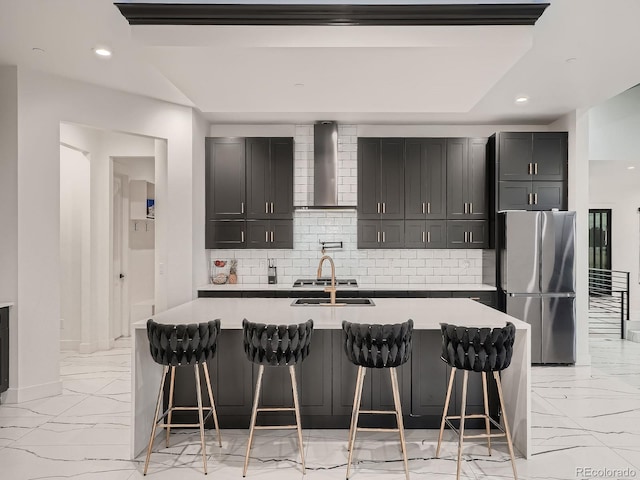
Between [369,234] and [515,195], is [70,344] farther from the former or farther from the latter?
[515,195]

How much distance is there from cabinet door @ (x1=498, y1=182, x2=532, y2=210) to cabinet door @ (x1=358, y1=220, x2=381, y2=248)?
60.1 inches

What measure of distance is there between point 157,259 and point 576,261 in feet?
16.8

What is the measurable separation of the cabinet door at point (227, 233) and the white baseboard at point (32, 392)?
7.38 ft

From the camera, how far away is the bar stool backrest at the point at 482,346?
2604mm

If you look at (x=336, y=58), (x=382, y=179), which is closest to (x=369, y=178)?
(x=382, y=179)

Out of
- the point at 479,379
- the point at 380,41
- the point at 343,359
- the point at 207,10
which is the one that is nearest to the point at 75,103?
the point at 207,10

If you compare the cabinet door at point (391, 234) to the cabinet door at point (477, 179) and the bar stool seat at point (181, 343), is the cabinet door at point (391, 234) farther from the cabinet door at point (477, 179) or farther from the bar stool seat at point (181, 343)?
the bar stool seat at point (181, 343)

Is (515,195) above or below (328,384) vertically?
above

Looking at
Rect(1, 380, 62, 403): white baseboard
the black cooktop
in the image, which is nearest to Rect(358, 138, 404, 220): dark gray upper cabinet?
the black cooktop

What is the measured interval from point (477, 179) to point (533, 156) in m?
0.70

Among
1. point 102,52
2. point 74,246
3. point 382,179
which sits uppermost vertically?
point 102,52

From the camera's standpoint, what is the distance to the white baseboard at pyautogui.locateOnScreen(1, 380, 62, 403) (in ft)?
12.9

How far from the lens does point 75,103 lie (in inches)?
168

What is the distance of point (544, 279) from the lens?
5.09 meters
